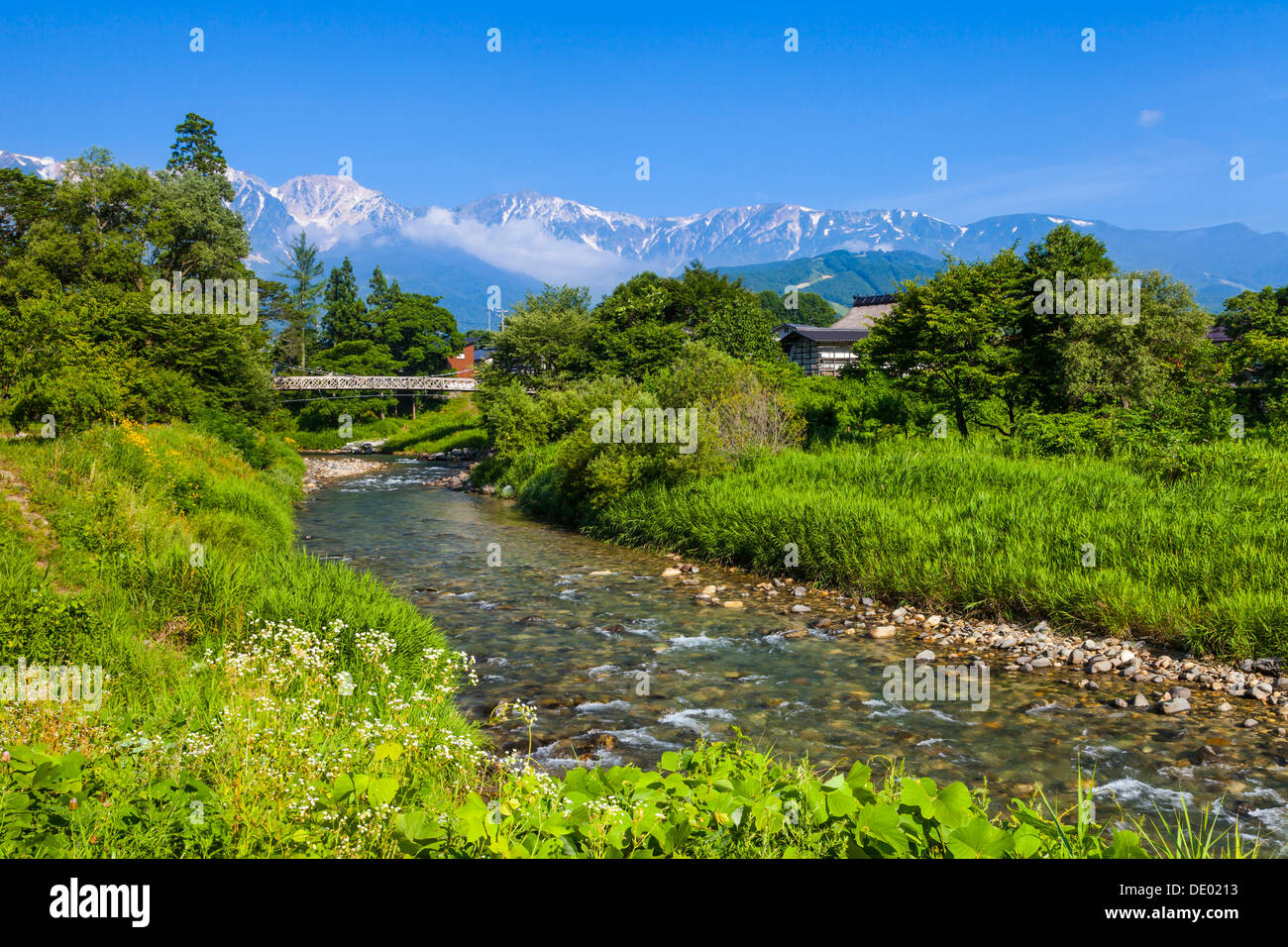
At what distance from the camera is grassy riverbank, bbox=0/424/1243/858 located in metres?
3.98

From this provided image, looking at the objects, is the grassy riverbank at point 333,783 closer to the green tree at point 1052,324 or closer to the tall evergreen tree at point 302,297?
the green tree at point 1052,324

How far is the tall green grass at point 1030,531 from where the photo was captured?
39.5 feet

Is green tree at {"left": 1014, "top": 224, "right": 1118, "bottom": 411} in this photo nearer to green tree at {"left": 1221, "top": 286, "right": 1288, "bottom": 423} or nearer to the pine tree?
green tree at {"left": 1221, "top": 286, "right": 1288, "bottom": 423}

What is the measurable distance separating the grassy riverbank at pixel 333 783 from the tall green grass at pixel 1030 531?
6021 mm

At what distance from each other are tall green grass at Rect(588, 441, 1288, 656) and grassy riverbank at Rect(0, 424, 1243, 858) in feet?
19.8

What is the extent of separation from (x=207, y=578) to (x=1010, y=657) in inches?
499

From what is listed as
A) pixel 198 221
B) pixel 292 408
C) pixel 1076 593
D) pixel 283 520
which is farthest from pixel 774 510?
pixel 292 408

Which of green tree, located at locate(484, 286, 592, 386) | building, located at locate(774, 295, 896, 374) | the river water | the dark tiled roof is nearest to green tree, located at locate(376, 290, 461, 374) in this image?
green tree, located at locate(484, 286, 592, 386)

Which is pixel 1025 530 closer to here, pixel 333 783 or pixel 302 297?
pixel 333 783

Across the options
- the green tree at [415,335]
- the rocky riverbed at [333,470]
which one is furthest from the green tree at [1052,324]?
the green tree at [415,335]

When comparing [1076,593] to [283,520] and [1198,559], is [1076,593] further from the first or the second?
[283,520]

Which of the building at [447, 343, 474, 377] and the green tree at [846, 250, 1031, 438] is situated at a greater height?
the building at [447, 343, 474, 377]

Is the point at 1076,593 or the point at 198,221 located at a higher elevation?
the point at 198,221
